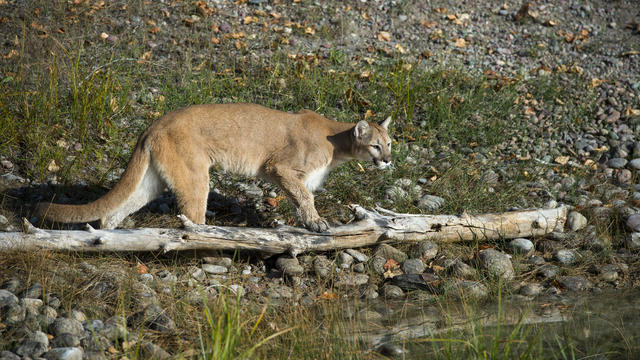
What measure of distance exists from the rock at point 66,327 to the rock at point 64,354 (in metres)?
0.25

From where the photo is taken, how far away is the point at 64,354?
3508 millimetres

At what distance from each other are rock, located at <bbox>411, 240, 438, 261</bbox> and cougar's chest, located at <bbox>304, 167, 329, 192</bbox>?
1157 mm

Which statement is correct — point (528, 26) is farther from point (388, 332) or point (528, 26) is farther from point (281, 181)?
point (388, 332)

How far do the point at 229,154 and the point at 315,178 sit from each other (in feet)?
2.92

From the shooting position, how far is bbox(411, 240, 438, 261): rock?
5.60m

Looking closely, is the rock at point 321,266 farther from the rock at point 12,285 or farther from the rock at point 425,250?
the rock at point 12,285

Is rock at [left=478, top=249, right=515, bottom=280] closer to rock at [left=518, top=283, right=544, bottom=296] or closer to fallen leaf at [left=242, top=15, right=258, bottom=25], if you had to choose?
rock at [left=518, top=283, right=544, bottom=296]

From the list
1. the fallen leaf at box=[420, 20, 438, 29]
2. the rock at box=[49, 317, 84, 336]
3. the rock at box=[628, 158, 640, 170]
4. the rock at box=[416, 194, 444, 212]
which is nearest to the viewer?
the rock at box=[49, 317, 84, 336]

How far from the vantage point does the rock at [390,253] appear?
18.2 ft

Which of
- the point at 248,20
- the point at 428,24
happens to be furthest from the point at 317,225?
the point at 428,24

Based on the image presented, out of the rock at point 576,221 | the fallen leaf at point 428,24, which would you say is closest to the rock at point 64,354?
the rock at point 576,221

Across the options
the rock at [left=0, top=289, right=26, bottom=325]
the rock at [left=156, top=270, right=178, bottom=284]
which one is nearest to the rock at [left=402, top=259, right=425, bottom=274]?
the rock at [left=156, top=270, right=178, bottom=284]

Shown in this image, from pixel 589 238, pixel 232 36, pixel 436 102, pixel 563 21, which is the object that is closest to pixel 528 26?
pixel 563 21

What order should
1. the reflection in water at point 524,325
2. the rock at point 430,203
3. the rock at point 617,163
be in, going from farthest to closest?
1. the rock at point 617,163
2. the rock at point 430,203
3. the reflection in water at point 524,325
